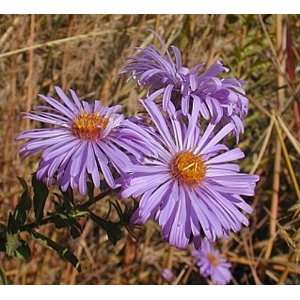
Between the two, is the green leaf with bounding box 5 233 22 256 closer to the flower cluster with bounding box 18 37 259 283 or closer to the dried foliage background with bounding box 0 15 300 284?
the flower cluster with bounding box 18 37 259 283

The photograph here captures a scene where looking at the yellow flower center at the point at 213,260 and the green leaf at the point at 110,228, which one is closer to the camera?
the green leaf at the point at 110,228

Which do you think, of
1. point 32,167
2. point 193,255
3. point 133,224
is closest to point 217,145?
point 133,224

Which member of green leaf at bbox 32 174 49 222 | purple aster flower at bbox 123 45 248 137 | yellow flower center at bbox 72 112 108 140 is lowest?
green leaf at bbox 32 174 49 222

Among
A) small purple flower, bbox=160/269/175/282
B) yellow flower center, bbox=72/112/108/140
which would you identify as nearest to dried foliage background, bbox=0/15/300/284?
small purple flower, bbox=160/269/175/282

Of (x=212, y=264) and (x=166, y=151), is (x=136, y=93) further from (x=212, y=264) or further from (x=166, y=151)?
(x=212, y=264)

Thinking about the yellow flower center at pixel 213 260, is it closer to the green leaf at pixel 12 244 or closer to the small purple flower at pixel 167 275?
the small purple flower at pixel 167 275

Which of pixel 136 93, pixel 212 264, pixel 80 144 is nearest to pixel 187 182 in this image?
pixel 80 144

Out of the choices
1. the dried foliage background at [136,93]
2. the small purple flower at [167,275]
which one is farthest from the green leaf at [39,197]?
the small purple flower at [167,275]
